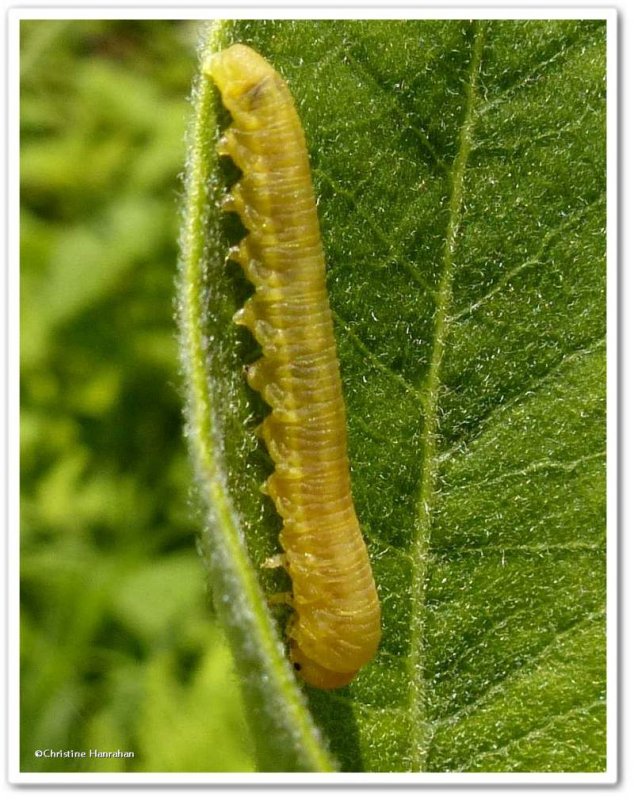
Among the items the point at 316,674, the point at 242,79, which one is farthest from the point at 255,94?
the point at 316,674

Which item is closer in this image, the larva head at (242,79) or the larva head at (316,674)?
the larva head at (242,79)

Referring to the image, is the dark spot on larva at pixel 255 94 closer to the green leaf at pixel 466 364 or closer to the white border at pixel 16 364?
the green leaf at pixel 466 364

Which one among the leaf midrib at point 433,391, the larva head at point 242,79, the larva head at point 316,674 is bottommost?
the larva head at point 316,674

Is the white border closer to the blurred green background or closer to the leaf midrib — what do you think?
the leaf midrib

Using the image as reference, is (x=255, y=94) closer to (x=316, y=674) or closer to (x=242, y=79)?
(x=242, y=79)

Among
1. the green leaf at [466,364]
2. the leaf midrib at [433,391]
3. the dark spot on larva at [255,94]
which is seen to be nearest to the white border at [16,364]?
the green leaf at [466,364]

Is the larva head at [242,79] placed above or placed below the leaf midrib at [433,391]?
above

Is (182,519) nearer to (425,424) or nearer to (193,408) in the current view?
(425,424)
